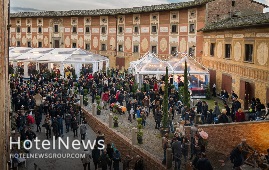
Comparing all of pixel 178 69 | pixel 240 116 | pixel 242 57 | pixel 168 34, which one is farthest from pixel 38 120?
pixel 168 34

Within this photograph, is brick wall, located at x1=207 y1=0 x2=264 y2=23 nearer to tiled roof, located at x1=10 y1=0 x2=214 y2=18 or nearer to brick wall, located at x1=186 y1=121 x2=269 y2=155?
tiled roof, located at x1=10 y1=0 x2=214 y2=18

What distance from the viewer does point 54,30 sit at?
154ft

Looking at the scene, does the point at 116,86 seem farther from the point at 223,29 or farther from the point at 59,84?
the point at 223,29

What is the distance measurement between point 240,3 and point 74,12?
2251 cm

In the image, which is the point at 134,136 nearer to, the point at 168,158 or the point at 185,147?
the point at 168,158

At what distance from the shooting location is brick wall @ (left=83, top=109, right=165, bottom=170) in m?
14.5

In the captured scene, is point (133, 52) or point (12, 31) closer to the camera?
point (133, 52)

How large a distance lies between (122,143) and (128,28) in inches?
978

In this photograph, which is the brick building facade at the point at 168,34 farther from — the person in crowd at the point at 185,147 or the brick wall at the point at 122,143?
the brick wall at the point at 122,143

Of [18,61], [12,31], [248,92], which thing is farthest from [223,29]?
[12,31]

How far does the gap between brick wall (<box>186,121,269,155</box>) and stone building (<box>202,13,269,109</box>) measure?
4126mm

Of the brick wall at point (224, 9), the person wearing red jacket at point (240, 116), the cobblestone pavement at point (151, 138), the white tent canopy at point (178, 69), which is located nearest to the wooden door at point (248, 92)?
the white tent canopy at point (178, 69)

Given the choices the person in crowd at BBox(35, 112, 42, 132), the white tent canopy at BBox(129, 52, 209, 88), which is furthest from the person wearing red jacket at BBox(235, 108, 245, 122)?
the person in crowd at BBox(35, 112, 42, 132)

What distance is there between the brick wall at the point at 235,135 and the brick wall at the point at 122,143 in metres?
2.47
